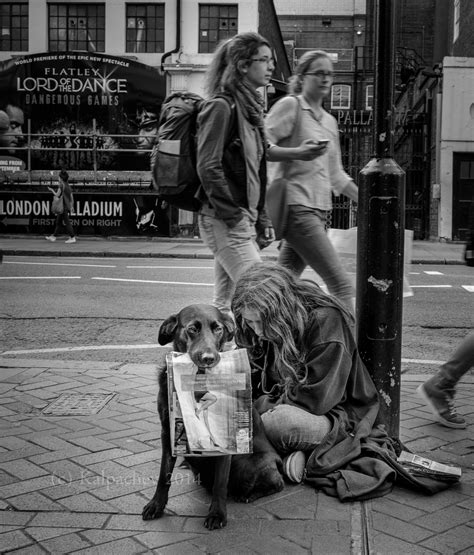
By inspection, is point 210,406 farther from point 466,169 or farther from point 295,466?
point 466,169

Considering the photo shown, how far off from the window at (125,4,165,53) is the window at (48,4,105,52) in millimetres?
1020

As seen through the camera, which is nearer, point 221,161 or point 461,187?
point 221,161

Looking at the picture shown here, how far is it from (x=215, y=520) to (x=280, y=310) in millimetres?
900

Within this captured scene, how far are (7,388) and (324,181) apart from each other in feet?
7.96

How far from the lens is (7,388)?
4.72 m

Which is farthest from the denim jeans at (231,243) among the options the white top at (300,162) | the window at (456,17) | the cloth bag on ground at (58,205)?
the window at (456,17)

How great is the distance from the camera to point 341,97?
4562 centimetres

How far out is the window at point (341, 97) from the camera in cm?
4556

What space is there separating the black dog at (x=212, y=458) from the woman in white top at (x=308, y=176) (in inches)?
59.3

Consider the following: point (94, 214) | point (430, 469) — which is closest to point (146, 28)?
point (94, 214)

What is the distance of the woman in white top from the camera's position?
14.4 feet

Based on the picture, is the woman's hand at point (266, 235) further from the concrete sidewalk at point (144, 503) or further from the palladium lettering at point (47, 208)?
the palladium lettering at point (47, 208)

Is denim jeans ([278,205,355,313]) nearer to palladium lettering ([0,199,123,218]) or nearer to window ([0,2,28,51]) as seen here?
palladium lettering ([0,199,123,218])

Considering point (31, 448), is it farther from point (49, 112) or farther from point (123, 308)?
point (49, 112)
